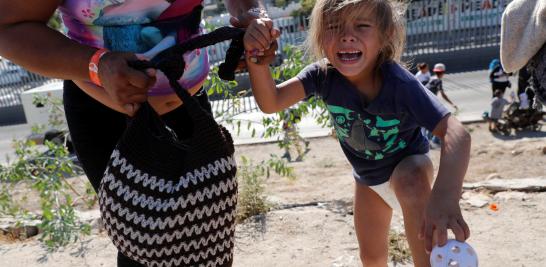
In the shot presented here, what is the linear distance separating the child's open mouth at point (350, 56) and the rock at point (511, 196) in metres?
2.70

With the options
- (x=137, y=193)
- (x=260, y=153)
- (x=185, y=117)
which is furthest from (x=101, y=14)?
(x=260, y=153)

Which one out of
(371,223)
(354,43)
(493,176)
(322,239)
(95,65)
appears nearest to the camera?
(95,65)

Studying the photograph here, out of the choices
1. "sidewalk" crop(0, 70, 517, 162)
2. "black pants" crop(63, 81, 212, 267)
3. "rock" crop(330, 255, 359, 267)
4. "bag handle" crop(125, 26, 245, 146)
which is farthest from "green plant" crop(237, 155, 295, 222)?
"sidewalk" crop(0, 70, 517, 162)

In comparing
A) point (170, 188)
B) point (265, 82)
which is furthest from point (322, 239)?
point (170, 188)

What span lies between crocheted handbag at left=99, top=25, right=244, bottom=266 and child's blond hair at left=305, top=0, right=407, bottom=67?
0.63m

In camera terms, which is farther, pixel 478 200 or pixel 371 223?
pixel 478 200

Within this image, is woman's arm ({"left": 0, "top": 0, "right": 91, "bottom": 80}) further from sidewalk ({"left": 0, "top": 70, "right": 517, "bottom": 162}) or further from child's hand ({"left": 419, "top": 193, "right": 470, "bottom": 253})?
sidewalk ({"left": 0, "top": 70, "right": 517, "bottom": 162})

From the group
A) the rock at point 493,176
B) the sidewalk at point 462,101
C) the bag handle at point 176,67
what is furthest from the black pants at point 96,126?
the sidewalk at point 462,101

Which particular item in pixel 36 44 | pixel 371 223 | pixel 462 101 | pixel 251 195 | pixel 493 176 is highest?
pixel 36 44

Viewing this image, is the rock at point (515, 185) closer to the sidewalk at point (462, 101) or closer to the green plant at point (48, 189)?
the green plant at point (48, 189)

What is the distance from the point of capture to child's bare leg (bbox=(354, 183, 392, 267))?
2.16 meters

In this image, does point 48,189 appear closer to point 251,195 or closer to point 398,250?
point 251,195

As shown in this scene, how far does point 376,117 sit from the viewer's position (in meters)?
1.86

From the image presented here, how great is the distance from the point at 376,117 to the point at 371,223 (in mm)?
549
